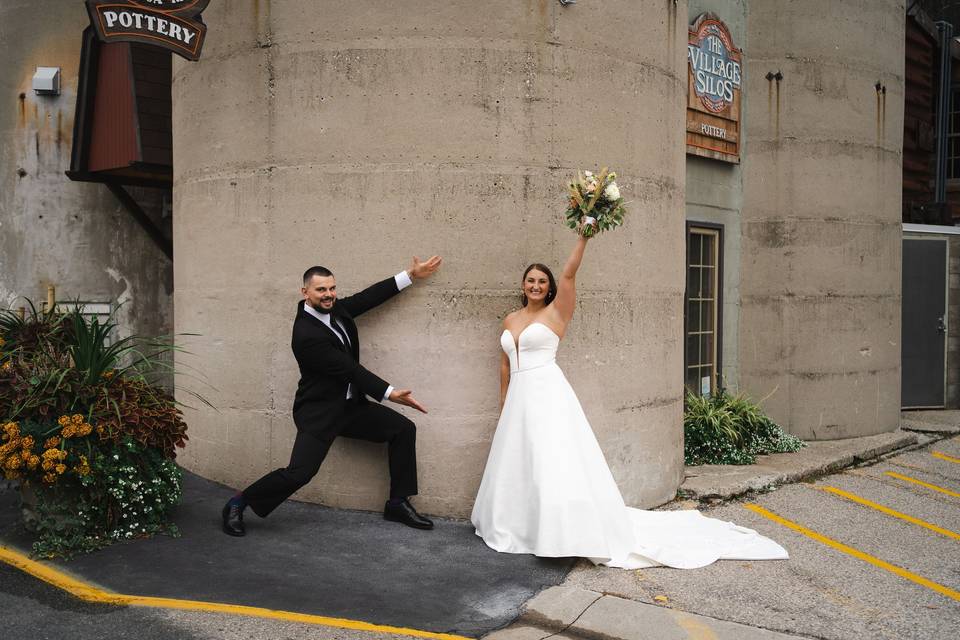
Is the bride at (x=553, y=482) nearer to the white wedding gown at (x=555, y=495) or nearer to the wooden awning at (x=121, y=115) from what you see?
the white wedding gown at (x=555, y=495)

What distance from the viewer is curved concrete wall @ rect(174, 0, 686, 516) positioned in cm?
663

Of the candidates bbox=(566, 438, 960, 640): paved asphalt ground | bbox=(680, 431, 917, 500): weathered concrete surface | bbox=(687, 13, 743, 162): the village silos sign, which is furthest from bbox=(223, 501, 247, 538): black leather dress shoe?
bbox=(687, 13, 743, 162): the village silos sign

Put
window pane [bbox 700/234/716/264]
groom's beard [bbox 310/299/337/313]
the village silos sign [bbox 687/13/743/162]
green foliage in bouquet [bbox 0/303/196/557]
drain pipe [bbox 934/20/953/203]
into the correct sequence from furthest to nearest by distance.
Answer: drain pipe [bbox 934/20/953/203], window pane [bbox 700/234/716/264], the village silos sign [bbox 687/13/743/162], groom's beard [bbox 310/299/337/313], green foliage in bouquet [bbox 0/303/196/557]

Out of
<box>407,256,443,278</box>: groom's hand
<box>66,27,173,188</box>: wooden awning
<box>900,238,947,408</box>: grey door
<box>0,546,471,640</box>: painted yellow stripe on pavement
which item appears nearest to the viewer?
<box>0,546,471,640</box>: painted yellow stripe on pavement

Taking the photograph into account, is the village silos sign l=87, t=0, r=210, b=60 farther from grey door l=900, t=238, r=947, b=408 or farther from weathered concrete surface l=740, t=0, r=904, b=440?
grey door l=900, t=238, r=947, b=408

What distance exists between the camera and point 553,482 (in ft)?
19.4

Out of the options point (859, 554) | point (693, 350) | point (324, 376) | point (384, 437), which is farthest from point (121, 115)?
point (859, 554)

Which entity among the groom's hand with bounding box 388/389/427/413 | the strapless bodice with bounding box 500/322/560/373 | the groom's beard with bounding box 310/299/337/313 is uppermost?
the groom's beard with bounding box 310/299/337/313

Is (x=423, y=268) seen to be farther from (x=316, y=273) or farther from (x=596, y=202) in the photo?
(x=596, y=202)

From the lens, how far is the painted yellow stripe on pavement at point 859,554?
219 inches

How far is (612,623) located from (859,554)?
2442 mm

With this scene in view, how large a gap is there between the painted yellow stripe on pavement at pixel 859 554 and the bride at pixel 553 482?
56 cm

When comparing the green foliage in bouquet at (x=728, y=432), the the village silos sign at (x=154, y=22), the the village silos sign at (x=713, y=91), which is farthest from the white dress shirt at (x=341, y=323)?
the the village silos sign at (x=713, y=91)

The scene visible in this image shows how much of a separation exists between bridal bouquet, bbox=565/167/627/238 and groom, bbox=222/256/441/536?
1199mm
